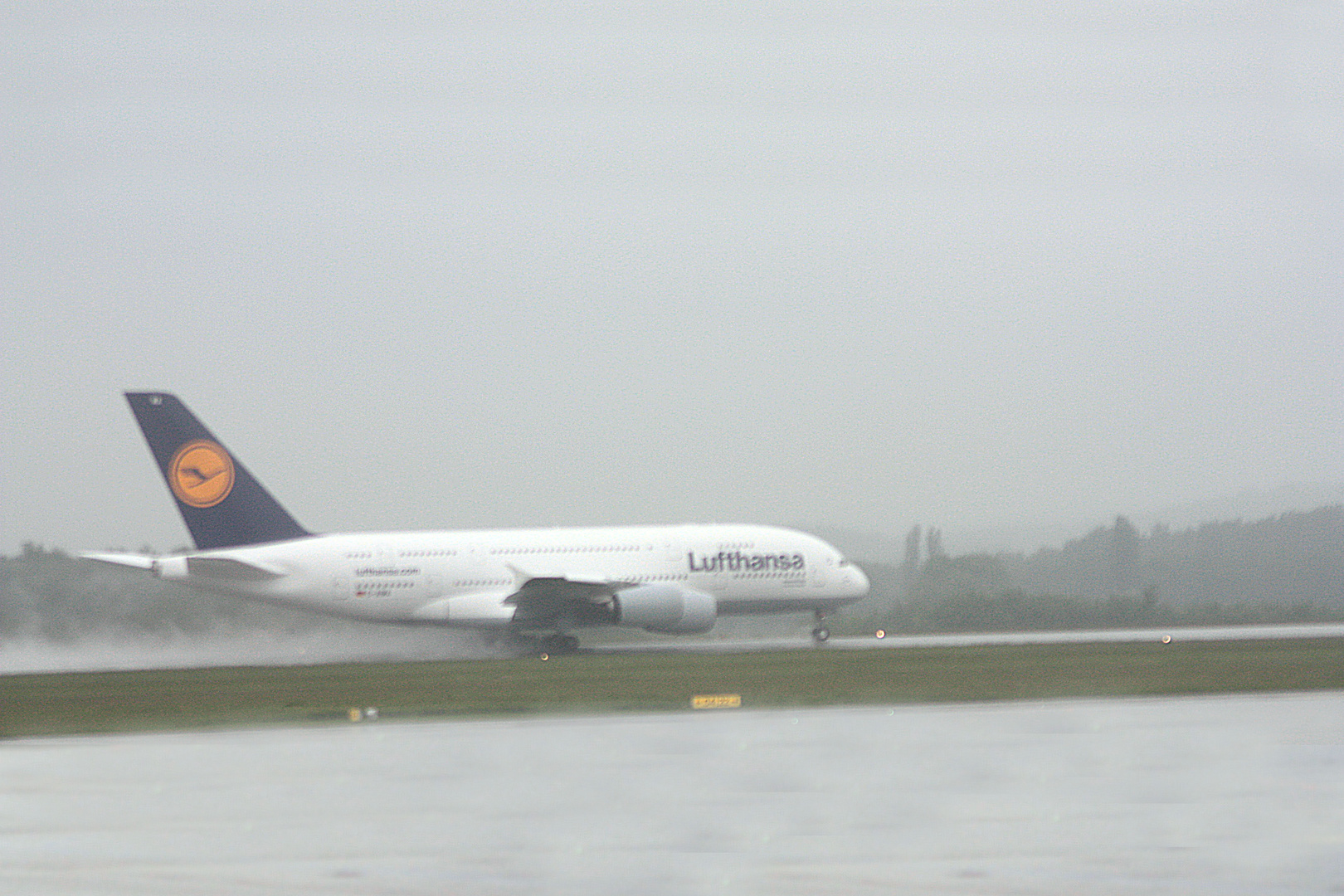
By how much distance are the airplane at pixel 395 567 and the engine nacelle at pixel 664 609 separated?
1.4 inches

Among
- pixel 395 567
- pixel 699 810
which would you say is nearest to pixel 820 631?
pixel 395 567

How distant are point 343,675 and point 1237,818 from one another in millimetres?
27478

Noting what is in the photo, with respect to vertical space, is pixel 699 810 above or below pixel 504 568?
below

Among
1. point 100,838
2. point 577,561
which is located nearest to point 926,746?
point 100,838

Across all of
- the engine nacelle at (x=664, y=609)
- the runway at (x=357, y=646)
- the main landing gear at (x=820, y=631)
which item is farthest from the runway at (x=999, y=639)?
the engine nacelle at (x=664, y=609)

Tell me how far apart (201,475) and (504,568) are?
9.45 m

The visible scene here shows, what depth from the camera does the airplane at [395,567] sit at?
45.3m

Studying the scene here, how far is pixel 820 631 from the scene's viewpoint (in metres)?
50.0

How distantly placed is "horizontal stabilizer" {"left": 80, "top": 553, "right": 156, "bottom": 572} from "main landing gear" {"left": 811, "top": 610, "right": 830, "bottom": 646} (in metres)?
20.4

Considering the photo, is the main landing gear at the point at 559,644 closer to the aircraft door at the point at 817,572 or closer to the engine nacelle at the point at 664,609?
the engine nacelle at the point at 664,609

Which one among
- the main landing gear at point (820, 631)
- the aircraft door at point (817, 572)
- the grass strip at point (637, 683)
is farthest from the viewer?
the aircraft door at point (817, 572)

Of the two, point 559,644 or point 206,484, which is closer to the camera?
point 206,484

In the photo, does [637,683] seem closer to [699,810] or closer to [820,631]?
[820,631]

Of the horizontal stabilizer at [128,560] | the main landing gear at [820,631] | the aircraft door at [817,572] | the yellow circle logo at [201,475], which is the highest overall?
the yellow circle logo at [201,475]
